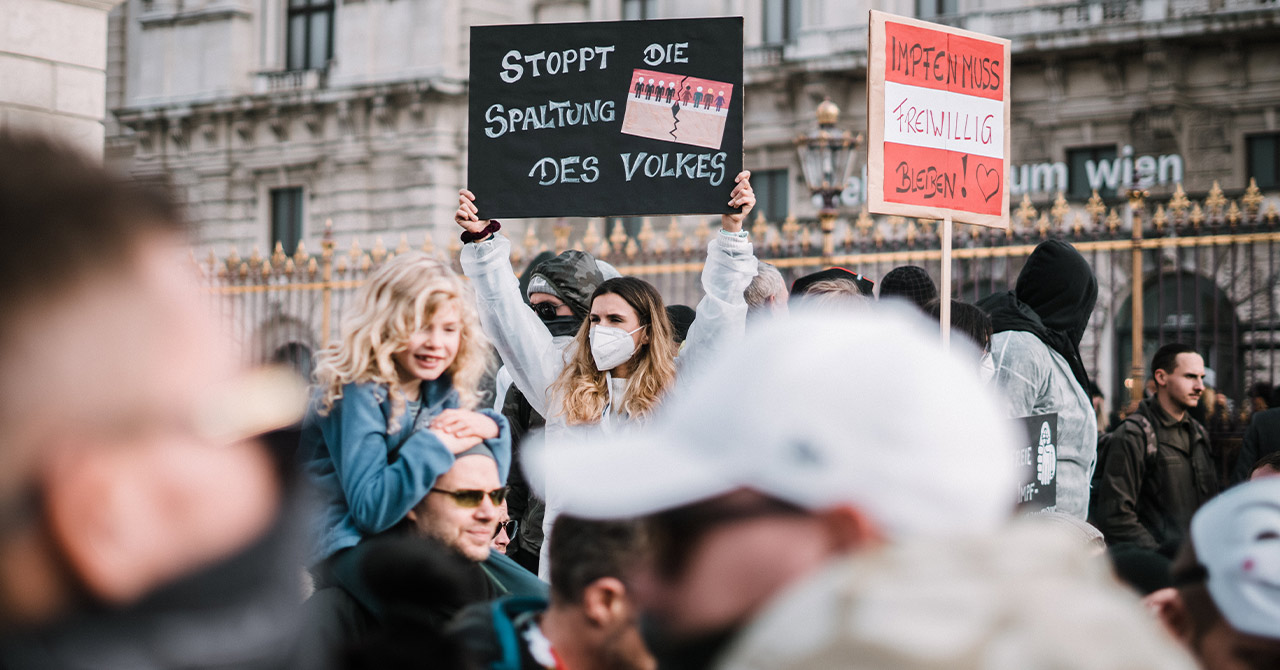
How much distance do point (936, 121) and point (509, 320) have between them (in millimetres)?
1951

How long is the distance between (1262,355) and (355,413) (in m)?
15.1

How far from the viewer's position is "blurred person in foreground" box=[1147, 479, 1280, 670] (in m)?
1.66

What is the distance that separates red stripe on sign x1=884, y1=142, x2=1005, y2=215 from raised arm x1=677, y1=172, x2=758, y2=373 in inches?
42.3

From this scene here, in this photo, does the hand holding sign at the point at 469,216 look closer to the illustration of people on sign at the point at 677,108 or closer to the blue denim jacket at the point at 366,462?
the illustration of people on sign at the point at 677,108

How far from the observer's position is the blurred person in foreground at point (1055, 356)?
15.9 ft

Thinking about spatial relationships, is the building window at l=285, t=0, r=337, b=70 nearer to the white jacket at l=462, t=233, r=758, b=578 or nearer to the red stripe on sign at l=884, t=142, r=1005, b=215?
the red stripe on sign at l=884, t=142, r=1005, b=215

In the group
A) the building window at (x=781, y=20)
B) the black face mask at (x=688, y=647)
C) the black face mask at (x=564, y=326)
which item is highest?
the building window at (x=781, y=20)

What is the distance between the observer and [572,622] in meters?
2.12

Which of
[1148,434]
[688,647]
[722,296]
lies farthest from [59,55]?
[688,647]

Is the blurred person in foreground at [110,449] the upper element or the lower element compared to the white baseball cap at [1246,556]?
upper

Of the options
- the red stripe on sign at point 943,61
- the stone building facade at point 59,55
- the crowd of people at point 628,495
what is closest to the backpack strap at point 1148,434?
the red stripe on sign at point 943,61

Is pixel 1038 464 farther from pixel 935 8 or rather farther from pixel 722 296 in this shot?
pixel 935 8

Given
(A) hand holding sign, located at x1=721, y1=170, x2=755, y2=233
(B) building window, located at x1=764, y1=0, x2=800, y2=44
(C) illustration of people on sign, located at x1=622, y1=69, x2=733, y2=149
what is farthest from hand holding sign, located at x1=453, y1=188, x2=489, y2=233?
(B) building window, located at x1=764, y1=0, x2=800, y2=44

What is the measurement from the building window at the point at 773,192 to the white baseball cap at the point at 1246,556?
785 inches
